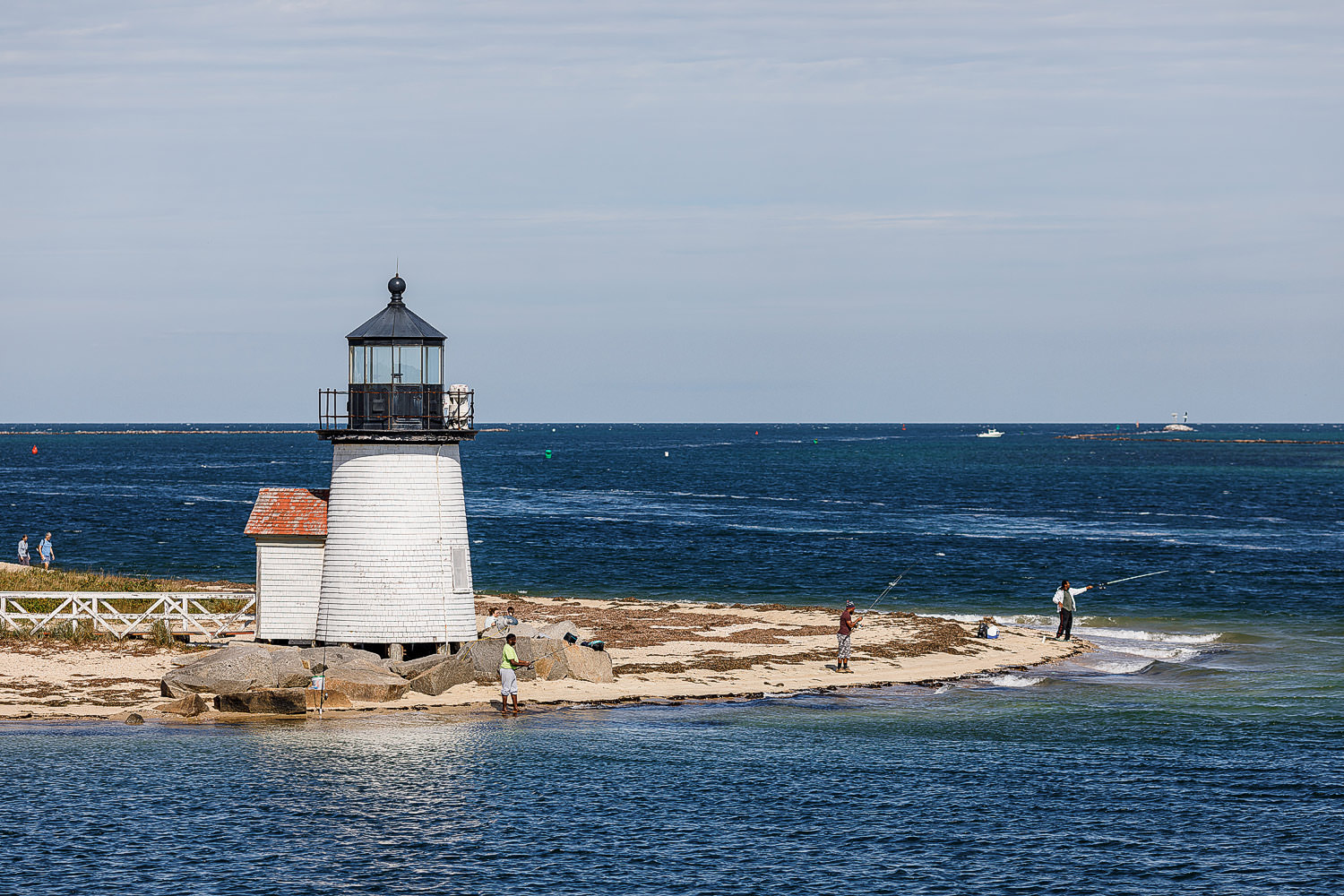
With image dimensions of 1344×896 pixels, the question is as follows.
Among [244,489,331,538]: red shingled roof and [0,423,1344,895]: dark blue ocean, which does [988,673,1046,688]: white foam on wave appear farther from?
[244,489,331,538]: red shingled roof

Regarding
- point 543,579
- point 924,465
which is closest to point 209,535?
point 543,579

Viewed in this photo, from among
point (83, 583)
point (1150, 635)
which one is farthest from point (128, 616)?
point (1150, 635)

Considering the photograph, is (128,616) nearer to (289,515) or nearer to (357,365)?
Result: (289,515)

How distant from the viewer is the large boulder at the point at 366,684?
30391 millimetres

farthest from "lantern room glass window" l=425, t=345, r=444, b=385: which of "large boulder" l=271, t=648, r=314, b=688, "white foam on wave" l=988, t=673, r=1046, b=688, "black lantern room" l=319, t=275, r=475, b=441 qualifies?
"white foam on wave" l=988, t=673, r=1046, b=688

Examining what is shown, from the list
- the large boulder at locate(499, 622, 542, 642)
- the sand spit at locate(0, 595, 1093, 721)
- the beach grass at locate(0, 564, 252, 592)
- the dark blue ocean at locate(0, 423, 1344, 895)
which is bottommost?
the dark blue ocean at locate(0, 423, 1344, 895)

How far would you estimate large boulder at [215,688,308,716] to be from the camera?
29.5 m

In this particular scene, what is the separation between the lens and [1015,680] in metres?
35.3

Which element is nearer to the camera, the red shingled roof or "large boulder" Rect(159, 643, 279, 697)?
"large boulder" Rect(159, 643, 279, 697)

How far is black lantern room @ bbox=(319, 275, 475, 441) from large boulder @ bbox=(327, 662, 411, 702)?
5.56 m

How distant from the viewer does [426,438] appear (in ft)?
105

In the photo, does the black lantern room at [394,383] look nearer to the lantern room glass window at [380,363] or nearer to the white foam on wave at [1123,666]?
the lantern room glass window at [380,363]

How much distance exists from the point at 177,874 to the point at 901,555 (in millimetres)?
51467

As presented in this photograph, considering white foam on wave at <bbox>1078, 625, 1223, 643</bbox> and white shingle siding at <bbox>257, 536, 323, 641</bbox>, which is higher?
white shingle siding at <bbox>257, 536, 323, 641</bbox>
